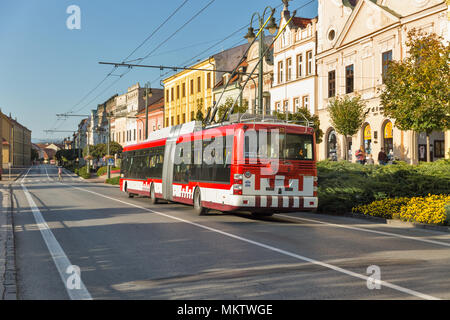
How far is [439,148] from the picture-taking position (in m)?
29.5

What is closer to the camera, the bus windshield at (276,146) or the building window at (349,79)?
the bus windshield at (276,146)

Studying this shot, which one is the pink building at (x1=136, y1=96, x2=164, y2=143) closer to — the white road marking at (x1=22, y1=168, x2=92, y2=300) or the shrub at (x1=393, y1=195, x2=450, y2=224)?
the shrub at (x1=393, y1=195, x2=450, y2=224)

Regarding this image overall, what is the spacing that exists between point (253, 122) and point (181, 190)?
16.0 ft

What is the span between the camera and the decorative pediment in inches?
1291

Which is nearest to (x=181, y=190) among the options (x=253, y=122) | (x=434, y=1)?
(x=253, y=122)

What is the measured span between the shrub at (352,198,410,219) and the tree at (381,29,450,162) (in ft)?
17.1

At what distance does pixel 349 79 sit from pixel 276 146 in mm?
23003

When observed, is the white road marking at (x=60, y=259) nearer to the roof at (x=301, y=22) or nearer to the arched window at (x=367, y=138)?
the arched window at (x=367, y=138)

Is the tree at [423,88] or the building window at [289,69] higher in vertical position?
the building window at [289,69]

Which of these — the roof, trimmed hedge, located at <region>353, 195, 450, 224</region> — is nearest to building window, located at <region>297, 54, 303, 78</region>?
the roof

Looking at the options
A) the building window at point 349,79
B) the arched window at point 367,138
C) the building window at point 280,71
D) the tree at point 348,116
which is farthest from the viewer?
the building window at point 280,71

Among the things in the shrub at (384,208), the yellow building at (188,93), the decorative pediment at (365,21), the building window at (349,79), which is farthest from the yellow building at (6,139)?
the shrub at (384,208)

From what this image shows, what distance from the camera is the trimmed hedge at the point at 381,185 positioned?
Result: 17875 millimetres
